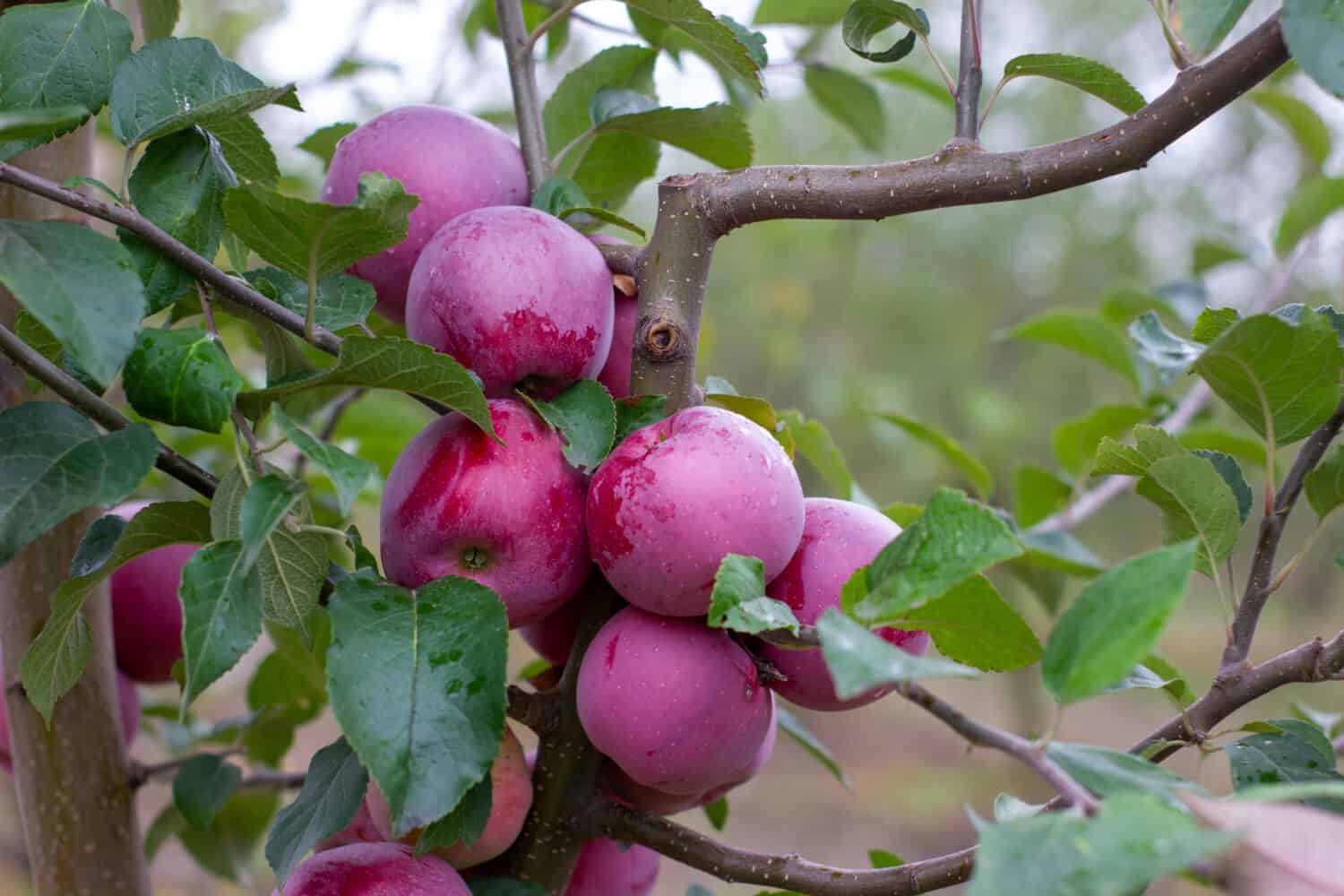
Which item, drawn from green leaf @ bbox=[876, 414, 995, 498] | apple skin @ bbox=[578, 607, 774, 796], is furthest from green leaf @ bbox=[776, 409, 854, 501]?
apple skin @ bbox=[578, 607, 774, 796]

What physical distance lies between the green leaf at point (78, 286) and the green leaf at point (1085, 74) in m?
0.32

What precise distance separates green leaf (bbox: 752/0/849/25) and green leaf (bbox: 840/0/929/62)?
340 mm

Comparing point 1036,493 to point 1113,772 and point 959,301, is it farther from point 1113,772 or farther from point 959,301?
point 959,301

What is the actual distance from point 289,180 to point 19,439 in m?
0.63

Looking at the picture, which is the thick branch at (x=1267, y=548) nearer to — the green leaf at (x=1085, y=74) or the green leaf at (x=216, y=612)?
the green leaf at (x=1085, y=74)

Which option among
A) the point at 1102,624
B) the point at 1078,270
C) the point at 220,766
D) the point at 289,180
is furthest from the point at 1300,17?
the point at 1078,270

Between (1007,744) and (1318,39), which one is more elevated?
(1318,39)

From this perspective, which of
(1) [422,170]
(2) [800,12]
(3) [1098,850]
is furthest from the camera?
(2) [800,12]

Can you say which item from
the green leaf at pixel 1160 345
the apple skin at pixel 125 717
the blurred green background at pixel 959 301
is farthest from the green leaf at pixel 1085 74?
the blurred green background at pixel 959 301

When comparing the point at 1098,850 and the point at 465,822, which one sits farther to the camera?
the point at 465,822

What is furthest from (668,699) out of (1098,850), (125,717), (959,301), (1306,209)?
(959,301)

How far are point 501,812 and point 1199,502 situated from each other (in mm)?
298

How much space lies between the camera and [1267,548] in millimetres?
400

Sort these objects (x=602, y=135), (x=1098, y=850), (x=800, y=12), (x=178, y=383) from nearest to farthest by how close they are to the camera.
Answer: (x=1098, y=850), (x=178, y=383), (x=602, y=135), (x=800, y=12)
